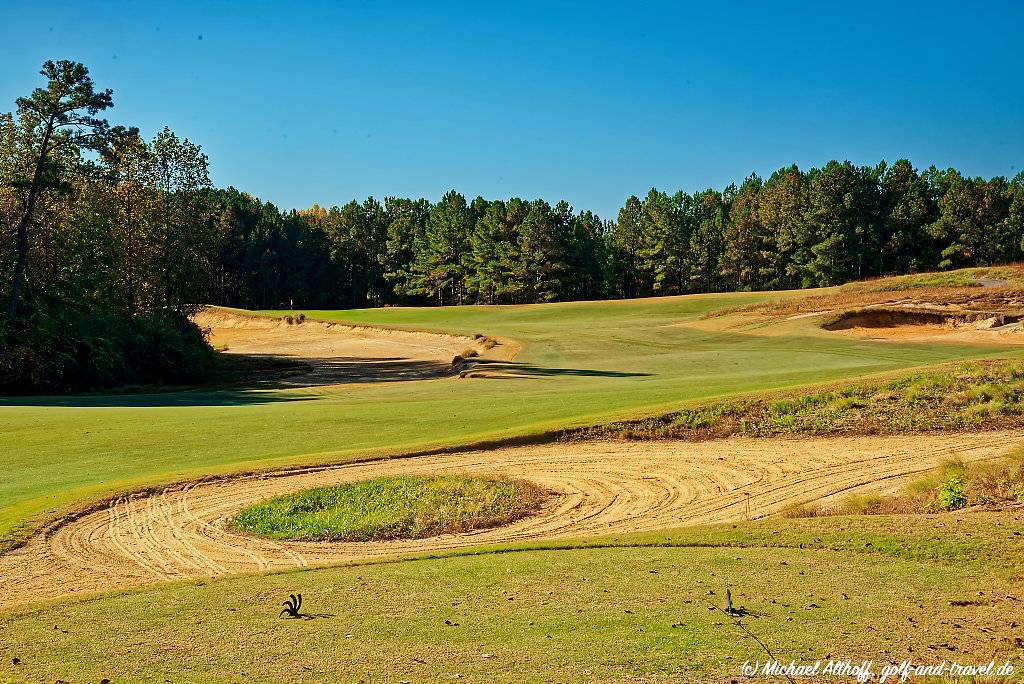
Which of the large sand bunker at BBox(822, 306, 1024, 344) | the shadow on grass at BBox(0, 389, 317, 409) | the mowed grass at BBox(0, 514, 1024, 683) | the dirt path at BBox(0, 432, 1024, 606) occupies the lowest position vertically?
the dirt path at BBox(0, 432, 1024, 606)

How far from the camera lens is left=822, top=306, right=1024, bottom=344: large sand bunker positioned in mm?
37750

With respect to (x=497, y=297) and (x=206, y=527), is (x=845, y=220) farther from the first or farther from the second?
(x=206, y=527)

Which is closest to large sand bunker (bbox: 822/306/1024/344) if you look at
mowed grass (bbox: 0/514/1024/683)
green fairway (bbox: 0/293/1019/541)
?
green fairway (bbox: 0/293/1019/541)

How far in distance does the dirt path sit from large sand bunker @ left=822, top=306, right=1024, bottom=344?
80.6ft

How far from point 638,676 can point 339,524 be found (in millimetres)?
7285

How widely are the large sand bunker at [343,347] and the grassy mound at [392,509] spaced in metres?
23.5

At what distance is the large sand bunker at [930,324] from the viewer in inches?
1486

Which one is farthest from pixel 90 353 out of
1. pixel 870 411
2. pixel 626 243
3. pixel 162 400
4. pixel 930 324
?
pixel 626 243

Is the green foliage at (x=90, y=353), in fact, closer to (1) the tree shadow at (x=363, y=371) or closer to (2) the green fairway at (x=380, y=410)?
(2) the green fairway at (x=380, y=410)

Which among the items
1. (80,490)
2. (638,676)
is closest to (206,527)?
(80,490)

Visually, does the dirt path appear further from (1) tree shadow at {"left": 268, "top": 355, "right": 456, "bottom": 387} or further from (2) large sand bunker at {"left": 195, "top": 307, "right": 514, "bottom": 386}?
(2) large sand bunker at {"left": 195, "top": 307, "right": 514, "bottom": 386}

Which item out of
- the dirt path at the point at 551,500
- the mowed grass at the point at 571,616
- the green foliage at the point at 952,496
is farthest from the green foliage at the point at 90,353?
the green foliage at the point at 952,496

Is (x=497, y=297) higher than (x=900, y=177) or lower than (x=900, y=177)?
lower

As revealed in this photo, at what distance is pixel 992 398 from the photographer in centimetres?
1836
